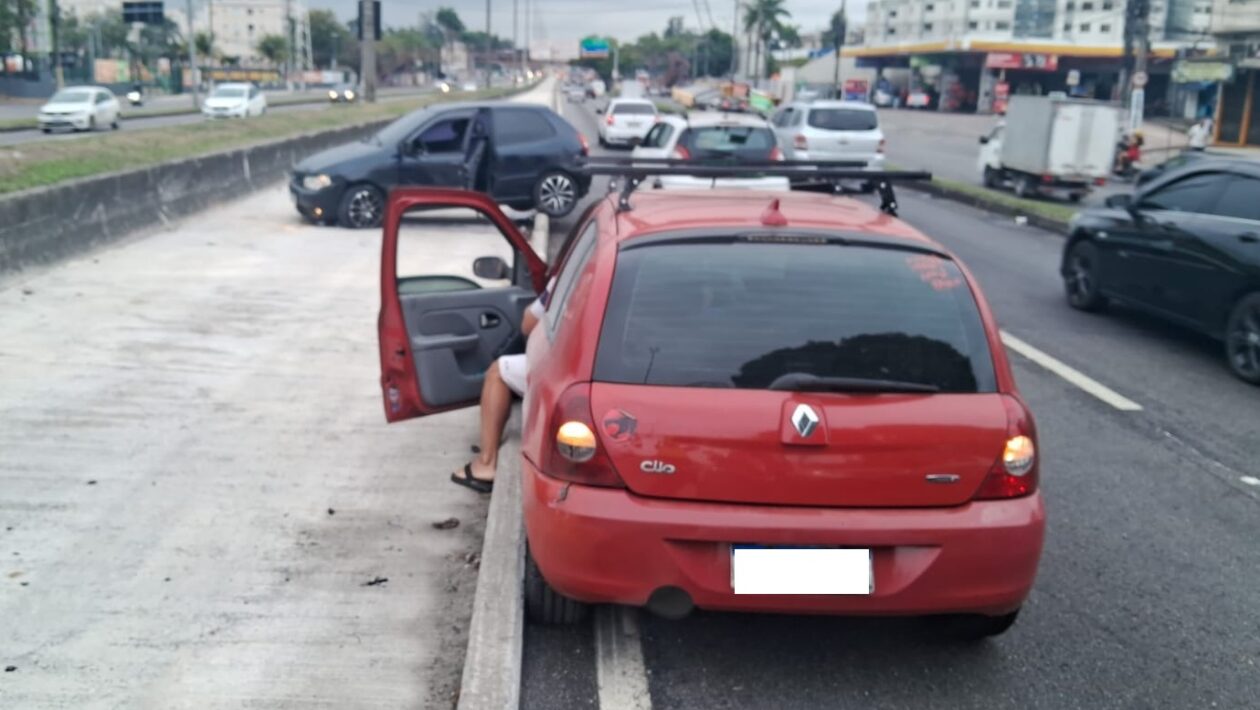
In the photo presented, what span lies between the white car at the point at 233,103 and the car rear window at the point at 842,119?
2531cm

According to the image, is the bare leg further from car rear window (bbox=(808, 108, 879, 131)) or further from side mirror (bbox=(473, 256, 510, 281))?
car rear window (bbox=(808, 108, 879, 131))

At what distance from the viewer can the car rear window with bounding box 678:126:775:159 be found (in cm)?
1599

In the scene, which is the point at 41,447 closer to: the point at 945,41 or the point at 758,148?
the point at 758,148

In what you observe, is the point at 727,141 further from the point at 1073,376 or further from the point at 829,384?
the point at 829,384

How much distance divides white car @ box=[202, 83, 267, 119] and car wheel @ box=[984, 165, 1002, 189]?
88.4 feet

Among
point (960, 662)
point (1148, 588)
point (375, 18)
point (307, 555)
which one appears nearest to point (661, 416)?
point (960, 662)

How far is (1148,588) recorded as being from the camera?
5.05 metres

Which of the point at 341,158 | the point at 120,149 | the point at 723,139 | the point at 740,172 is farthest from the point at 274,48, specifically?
the point at 740,172

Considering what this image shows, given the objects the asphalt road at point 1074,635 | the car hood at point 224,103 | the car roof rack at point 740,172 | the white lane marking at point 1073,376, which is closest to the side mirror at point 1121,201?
the white lane marking at point 1073,376

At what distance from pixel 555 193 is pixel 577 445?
13.5m

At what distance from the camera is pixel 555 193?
672 inches

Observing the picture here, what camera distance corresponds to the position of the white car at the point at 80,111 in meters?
36.1

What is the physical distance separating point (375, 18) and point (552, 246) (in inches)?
1037

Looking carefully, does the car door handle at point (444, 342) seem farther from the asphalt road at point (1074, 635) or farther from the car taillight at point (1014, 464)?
the car taillight at point (1014, 464)
